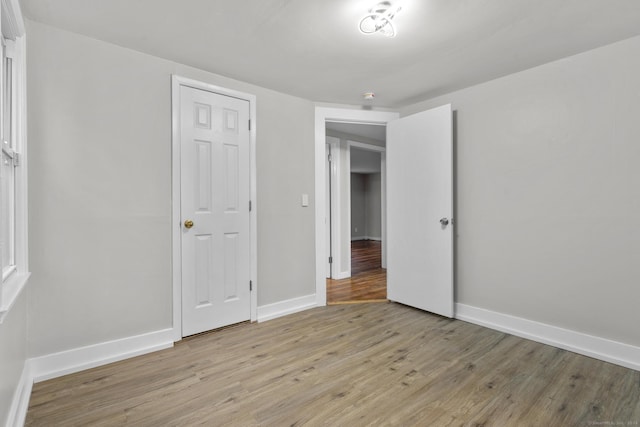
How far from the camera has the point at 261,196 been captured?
3.01m

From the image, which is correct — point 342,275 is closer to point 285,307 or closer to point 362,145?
point 285,307

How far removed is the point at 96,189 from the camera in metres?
2.16

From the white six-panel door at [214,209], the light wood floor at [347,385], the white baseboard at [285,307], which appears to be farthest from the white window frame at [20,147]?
the white baseboard at [285,307]

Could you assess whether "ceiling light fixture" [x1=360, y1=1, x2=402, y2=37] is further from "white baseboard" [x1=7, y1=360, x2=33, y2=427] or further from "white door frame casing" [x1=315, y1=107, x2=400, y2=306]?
"white baseboard" [x1=7, y1=360, x2=33, y2=427]

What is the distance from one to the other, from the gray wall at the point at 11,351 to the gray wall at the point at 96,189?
0.17 metres

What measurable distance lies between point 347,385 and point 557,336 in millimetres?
1764

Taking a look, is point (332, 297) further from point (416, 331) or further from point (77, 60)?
point (77, 60)

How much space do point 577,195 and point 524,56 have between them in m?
1.11

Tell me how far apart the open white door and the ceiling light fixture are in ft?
4.07

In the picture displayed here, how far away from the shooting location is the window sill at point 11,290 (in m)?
1.22

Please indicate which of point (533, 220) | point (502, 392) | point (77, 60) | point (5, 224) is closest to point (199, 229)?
point (5, 224)

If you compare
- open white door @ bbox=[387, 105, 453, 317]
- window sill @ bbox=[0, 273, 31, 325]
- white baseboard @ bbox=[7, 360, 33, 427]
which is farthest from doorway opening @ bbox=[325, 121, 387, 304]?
window sill @ bbox=[0, 273, 31, 325]

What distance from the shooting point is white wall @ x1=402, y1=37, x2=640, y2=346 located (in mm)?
2172

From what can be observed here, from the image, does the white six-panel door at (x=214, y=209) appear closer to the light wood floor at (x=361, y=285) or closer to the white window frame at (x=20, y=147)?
the white window frame at (x=20, y=147)
